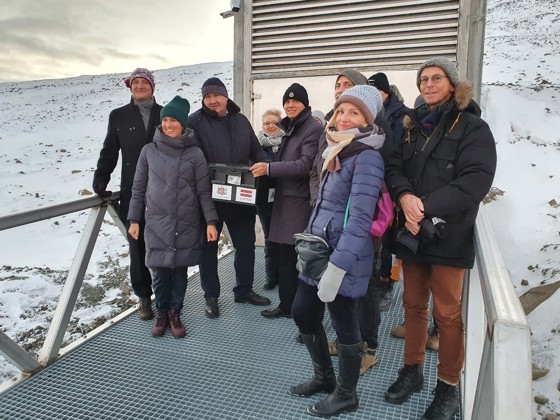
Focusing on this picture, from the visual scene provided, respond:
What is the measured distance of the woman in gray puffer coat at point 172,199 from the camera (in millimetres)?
3100

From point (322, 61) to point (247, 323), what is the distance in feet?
9.82

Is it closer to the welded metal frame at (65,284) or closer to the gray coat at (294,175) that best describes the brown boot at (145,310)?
the welded metal frame at (65,284)

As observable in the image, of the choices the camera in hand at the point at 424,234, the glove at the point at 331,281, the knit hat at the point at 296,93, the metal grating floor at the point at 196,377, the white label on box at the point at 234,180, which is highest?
the knit hat at the point at 296,93

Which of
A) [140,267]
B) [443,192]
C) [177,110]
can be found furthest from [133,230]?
[443,192]

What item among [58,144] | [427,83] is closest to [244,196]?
A: [427,83]

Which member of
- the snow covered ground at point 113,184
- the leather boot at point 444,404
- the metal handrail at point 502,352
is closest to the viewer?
the metal handrail at point 502,352

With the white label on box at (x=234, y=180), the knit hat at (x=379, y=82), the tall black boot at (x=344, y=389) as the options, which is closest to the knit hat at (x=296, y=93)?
the knit hat at (x=379, y=82)

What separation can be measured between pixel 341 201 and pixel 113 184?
41.5ft

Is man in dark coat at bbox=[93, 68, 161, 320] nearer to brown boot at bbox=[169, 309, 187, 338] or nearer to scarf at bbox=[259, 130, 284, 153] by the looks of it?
brown boot at bbox=[169, 309, 187, 338]

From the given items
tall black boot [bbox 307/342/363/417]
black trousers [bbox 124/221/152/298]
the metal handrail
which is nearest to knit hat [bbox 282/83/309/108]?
black trousers [bbox 124/221/152/298]

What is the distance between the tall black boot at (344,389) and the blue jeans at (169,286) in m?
1.40

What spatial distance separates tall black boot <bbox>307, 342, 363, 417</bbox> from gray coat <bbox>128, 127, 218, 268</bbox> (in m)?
1.37

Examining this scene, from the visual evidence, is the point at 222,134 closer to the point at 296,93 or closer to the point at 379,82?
the point at 296,93

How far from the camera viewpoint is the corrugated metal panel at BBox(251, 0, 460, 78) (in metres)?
4.34
